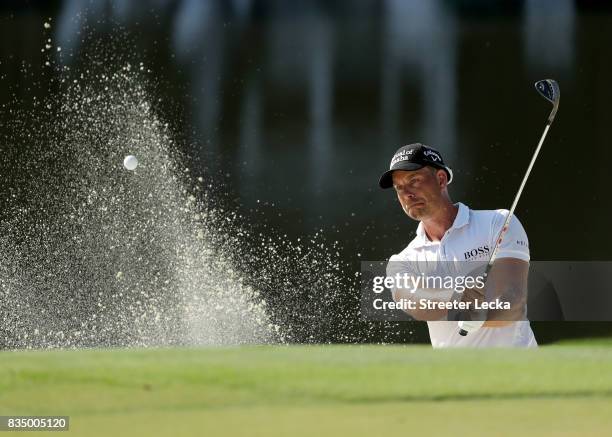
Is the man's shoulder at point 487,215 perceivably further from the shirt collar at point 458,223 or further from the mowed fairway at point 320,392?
the mowed fairway at point 320,392

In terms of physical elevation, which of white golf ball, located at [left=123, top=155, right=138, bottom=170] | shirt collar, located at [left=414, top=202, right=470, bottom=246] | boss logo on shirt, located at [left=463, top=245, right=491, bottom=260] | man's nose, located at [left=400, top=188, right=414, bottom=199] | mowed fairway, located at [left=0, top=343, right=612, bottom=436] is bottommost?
Result: mowed fairway, located at [left=0, top=343, right=612, bottom=436]

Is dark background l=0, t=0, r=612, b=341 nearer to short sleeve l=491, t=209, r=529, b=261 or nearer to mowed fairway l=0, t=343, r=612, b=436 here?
short sleeve l=491, t=209, r=529, b=261

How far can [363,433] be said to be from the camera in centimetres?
151

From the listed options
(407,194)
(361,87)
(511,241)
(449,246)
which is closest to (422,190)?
(407,194)

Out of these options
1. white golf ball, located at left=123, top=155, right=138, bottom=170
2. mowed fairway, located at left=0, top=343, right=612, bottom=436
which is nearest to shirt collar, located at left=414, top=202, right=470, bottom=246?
mowed fairway, located at left=0, top=343, right=612, bottom=436

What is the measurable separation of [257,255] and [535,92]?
1.30 meters

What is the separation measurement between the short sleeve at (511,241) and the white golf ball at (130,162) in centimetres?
153

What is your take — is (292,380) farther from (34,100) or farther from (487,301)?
(34,100)

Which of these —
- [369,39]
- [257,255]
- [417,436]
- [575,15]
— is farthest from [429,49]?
[417,436]

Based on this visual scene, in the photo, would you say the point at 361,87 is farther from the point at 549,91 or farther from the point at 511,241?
the point at 511,241

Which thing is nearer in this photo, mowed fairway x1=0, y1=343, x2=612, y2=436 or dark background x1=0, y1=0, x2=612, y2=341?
mowed fairway x1=0, y1=343, x2=612, y2=436

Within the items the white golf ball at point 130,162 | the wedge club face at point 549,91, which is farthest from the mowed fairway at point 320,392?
the white golf ball at point 130,162

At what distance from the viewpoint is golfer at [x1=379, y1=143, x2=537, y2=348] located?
2592 millimetres

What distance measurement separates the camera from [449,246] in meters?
2.72
